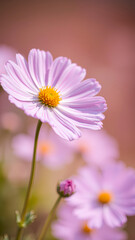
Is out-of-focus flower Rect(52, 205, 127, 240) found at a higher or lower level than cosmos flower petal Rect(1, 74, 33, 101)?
lower

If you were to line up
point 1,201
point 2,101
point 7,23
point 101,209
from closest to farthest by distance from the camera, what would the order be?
1. point 101,209
2. point 1,201
3. point 2,101
4. point 7,23

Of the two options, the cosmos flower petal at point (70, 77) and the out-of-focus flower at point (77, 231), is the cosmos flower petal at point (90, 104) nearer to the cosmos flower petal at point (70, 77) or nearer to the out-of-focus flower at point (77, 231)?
the cosmos flower petal at point (70, 77)

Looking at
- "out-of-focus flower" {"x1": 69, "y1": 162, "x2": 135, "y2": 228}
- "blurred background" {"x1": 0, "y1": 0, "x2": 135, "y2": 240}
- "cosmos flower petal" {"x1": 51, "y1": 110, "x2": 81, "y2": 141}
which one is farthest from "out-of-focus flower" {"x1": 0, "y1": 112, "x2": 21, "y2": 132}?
"cosmos flower petal" {"x1": 51, "y1": 110, "x2": 81, "y2": 141}

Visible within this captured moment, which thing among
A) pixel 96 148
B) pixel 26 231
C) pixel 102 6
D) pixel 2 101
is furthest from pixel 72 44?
pixel 26 231

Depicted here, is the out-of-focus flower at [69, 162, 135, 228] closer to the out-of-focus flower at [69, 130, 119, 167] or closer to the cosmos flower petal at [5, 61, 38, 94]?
the out-of-focus flower at [69, 130, 119, 167]

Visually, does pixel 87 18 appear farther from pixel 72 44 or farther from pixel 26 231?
pixel 26 231

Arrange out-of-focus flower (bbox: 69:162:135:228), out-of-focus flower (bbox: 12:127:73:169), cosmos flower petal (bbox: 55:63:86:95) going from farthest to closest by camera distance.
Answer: out-of-focus flower (bbox: 12:127:73:169) < out-of-focus flower (bbox: 69:162:135:228) < cosmos flower petal (bbox: 55:63:86:95)

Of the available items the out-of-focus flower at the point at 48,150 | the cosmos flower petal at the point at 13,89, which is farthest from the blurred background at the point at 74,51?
the cosmos flower petal at the point at 13,89
